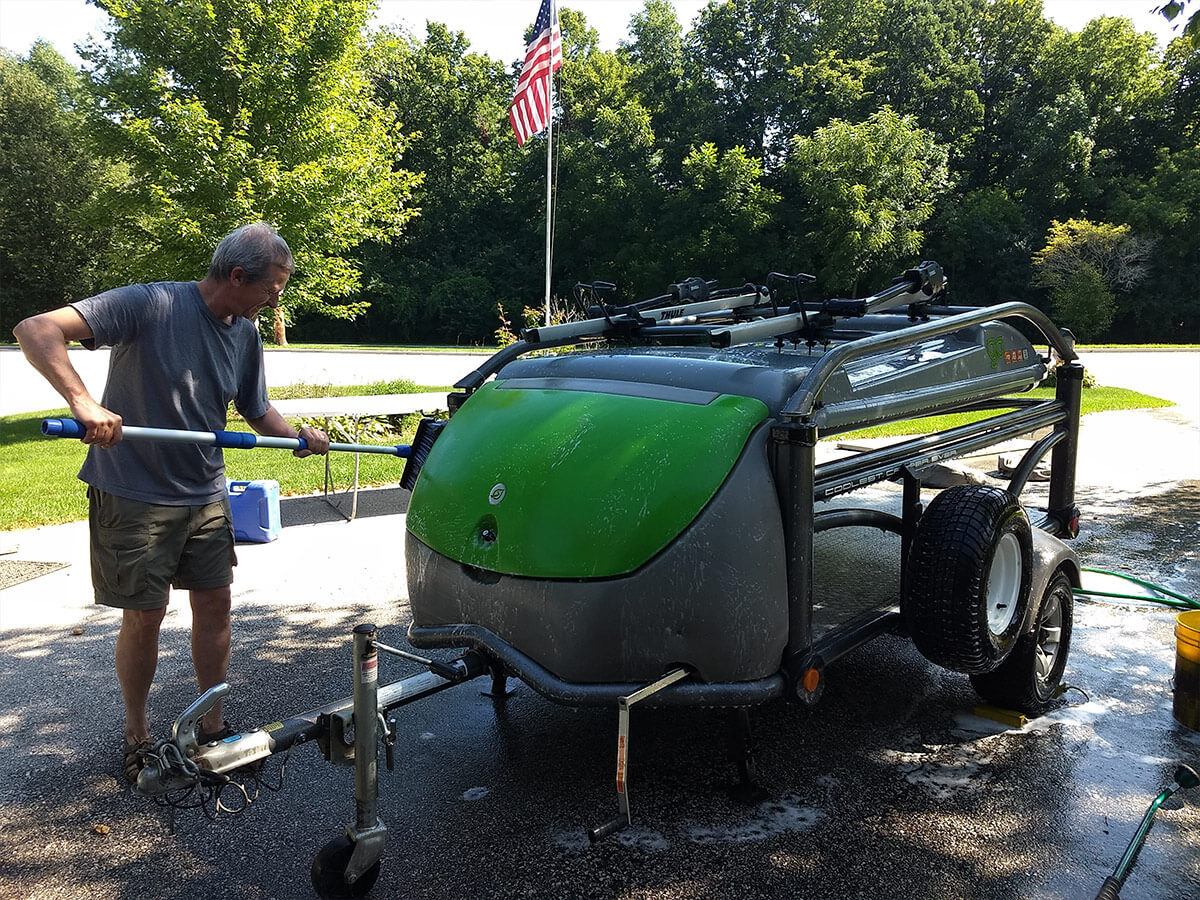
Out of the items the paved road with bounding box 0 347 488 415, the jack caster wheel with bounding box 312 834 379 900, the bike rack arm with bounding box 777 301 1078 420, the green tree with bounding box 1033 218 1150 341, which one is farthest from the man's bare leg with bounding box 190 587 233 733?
the green tree with bounding box 1033 218 1150 341

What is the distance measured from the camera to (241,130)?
1652 centimetres

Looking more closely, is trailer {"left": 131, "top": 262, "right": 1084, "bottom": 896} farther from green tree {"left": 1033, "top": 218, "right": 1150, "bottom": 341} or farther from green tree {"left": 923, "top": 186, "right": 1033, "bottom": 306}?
green tree {"left": 923, "top": 186, "right": 1033, "bottom": 306}

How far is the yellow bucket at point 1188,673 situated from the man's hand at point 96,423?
4.14 metres

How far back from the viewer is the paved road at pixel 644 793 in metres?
2.82

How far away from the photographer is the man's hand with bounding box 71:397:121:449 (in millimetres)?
2748

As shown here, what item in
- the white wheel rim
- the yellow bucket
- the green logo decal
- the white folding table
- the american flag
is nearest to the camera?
the white wheel rim

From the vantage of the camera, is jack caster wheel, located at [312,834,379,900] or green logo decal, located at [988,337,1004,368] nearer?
jack caster wheel, located at [312,834,379,900]

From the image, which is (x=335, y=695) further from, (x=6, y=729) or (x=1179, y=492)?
(x=1179, y=492)

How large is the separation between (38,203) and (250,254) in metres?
50.9

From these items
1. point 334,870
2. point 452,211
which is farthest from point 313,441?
point 452,211

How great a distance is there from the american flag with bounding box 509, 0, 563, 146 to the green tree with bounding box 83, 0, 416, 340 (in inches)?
118

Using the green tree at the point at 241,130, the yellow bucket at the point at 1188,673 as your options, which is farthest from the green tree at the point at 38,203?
the yellow bucket at the point at 1188,673

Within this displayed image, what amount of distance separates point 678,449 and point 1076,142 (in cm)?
4812

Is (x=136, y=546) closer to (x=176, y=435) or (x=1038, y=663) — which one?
(x=176, y=435)
